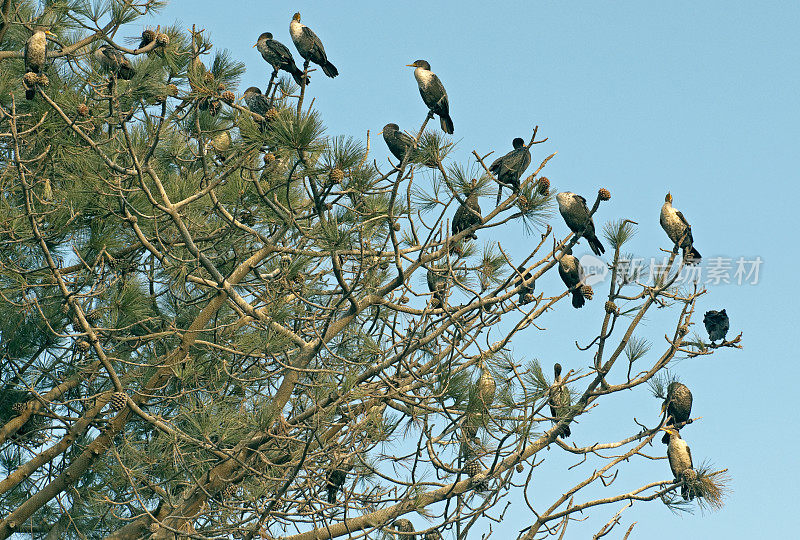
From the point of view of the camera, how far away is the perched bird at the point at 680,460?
377cm

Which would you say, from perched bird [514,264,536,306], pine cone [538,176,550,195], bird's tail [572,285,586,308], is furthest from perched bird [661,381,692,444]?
pine cone [538,176,550,195]

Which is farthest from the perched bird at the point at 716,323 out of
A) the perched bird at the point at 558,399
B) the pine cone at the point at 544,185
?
the pine cone at the point at 544,185

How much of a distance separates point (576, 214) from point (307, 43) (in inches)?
61.9

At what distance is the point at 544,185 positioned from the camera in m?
3.74

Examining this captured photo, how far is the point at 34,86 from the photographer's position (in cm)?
416

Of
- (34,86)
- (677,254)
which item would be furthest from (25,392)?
(677,254)

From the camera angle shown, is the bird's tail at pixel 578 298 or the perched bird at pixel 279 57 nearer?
the bird's tail at pixel 578 298

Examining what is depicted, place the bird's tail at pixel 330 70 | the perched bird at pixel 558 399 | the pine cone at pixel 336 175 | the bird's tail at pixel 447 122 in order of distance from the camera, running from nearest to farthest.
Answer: the pine cone at pixel 336 175
the perched bird at pixel 558 399
the bird's tail at pixel 447 122
the bird's tail at pixel 330 70

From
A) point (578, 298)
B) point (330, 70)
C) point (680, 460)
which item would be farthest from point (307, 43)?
point (680, 460)

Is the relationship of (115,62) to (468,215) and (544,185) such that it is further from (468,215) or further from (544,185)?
(544,185)

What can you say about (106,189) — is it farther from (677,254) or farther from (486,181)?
(677,254)

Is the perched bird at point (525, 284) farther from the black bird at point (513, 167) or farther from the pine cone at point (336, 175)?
the pine cone at point (336, 175)

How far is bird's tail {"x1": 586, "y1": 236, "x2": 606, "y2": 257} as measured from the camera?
12.8 feet

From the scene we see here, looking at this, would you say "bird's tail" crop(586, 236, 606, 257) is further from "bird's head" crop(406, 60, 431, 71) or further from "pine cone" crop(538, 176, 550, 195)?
"bird's head" crop(406, 60, 431, 71)
